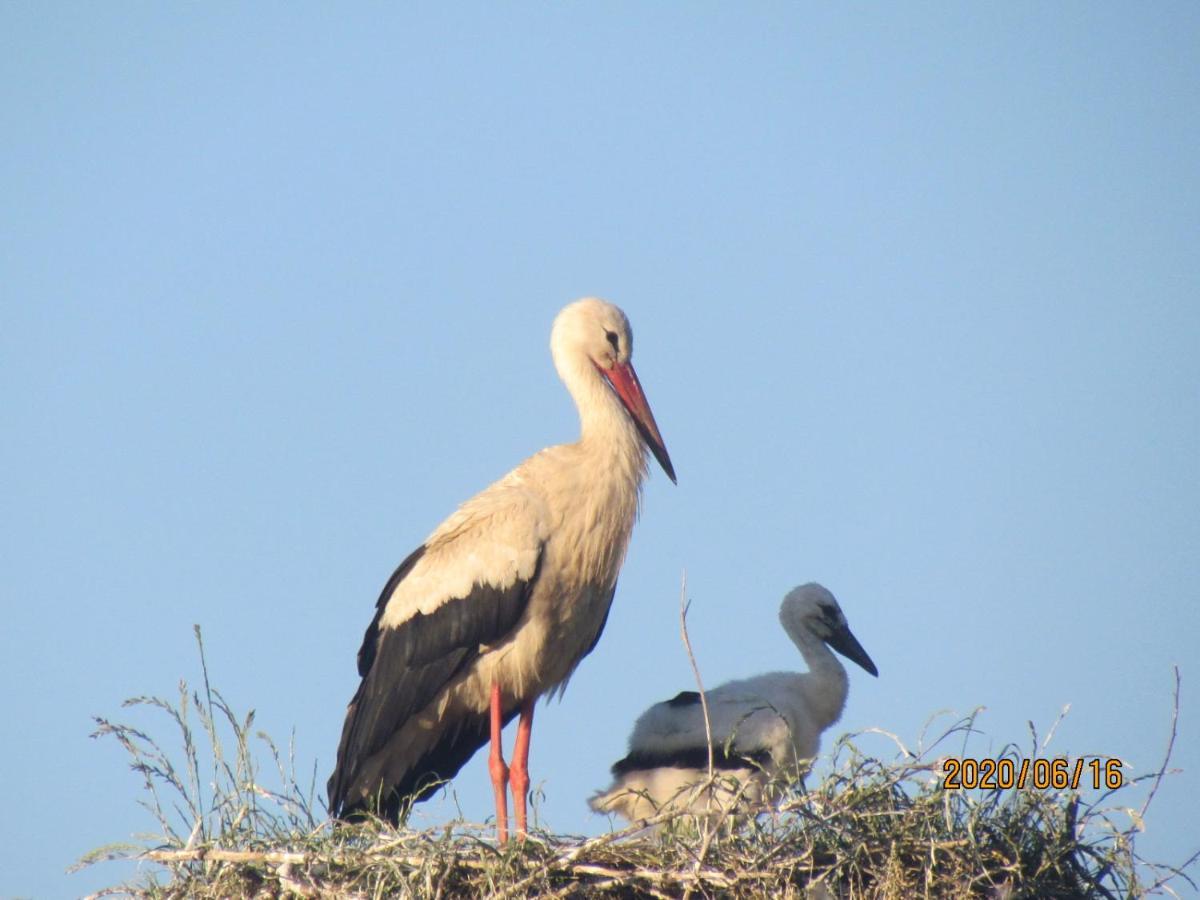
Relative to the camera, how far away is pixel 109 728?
5477 millimetres

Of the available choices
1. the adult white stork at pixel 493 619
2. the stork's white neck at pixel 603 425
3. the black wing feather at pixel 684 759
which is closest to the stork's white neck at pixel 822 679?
the black wing feather at pixel 684 759

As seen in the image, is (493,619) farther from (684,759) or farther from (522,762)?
(684,759)

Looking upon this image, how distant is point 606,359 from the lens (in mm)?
7215

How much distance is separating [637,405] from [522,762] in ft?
4.88

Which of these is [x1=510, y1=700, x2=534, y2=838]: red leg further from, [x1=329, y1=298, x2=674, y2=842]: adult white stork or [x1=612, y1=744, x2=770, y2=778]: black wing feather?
[x1=612, y1=744, x2=770, y2=778]: black wing feather

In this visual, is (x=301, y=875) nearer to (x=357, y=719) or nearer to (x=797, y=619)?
(x=357, y=719)

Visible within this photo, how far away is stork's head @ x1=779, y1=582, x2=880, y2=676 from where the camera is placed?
827cm

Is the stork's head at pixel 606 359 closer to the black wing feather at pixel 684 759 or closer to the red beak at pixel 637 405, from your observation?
the red beak at pixel 637 405

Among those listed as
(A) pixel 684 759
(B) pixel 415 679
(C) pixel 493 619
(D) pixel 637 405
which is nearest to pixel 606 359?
(D) pixel 637 405

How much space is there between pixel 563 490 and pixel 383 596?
35.0 inches

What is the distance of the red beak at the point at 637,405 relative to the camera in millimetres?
7156

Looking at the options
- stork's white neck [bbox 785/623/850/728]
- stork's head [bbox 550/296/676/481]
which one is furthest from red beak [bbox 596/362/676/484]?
stork's white neck [bbox 785/623/850/728]

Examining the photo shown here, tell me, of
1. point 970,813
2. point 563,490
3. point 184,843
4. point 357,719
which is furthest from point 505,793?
point 970,813
